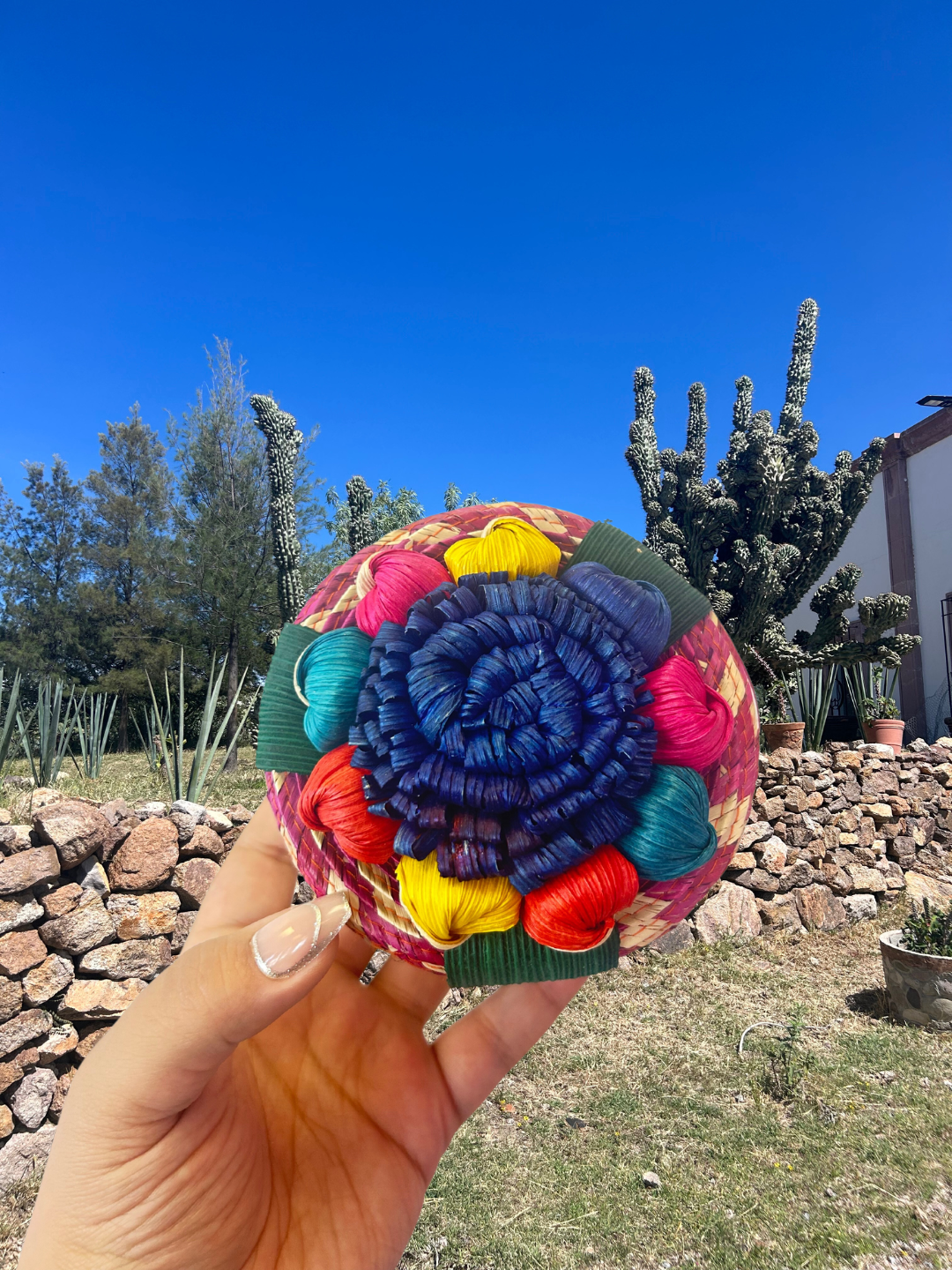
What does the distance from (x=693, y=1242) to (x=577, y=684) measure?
3.02 metres

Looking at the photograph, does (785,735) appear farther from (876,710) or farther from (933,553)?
(933,553)

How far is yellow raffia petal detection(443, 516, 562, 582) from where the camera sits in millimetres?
1040

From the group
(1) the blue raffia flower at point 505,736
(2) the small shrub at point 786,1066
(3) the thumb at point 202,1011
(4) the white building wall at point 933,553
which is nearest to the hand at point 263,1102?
(3) the thumb at point 202,1011

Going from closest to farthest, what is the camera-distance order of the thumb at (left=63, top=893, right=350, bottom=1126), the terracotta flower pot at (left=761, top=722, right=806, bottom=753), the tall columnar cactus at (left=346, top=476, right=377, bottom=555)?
the thumb at (left=63, top=893, right=350, bottom=1126) < the terracotta flower pot at (left=761, top=722, right=806, bottom=753) < the tall columnar cactus at (left=346, top=476, right=377, bottom=555)

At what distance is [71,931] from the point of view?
3578mm

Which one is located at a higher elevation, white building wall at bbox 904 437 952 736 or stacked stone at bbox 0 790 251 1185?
white building wall at bbox 904 437 952 736

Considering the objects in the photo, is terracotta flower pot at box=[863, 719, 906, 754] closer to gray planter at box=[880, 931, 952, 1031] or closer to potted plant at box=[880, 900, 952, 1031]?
potted plant at box=[880, 900, 952, 1031]

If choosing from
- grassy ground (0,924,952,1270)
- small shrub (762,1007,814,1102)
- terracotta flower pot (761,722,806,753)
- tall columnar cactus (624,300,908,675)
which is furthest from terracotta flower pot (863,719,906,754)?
small shrub (762,1007,814,1102)

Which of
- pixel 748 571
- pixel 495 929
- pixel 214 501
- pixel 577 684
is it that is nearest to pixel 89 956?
pixel 495 929

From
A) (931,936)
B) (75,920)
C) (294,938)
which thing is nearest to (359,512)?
(75,920)

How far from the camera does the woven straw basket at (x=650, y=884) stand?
1.07 metres

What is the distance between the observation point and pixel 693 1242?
275 cm

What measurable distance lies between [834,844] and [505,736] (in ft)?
23.2

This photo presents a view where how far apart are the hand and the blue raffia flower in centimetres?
28
